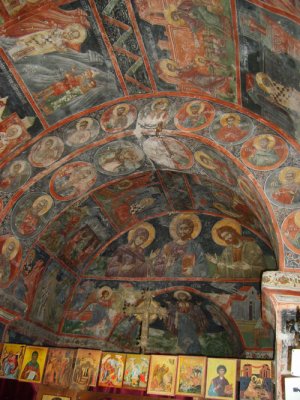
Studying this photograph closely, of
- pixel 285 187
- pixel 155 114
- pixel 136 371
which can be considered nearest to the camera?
pixel 285 187

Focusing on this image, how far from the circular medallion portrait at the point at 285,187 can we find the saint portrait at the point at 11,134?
5.13 meters

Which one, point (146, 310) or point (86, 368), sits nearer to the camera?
point (86, 368)

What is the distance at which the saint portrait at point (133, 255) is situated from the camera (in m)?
13.2

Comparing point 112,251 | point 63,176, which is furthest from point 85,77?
point 112,251

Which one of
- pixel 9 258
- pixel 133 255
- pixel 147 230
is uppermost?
pixel 147 230

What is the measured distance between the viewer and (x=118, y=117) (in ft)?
32.2

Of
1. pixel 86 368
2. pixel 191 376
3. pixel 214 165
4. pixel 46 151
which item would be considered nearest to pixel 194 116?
pixel 214 165

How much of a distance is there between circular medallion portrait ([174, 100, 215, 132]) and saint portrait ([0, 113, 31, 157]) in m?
3.25

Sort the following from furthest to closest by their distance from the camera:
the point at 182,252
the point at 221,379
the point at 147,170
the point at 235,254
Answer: the point at 182,252 → the point at 235,254 → the point at 147,170 → the point at 221,379

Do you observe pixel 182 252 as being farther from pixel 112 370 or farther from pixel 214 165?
pixel 112 370

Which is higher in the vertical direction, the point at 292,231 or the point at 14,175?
the point at 14,175

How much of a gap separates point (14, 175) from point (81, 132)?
5.79 ft

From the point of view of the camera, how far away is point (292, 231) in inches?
318

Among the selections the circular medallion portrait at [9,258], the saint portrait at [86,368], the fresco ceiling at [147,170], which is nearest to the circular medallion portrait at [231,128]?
the fresco ceiling at [147,170]
